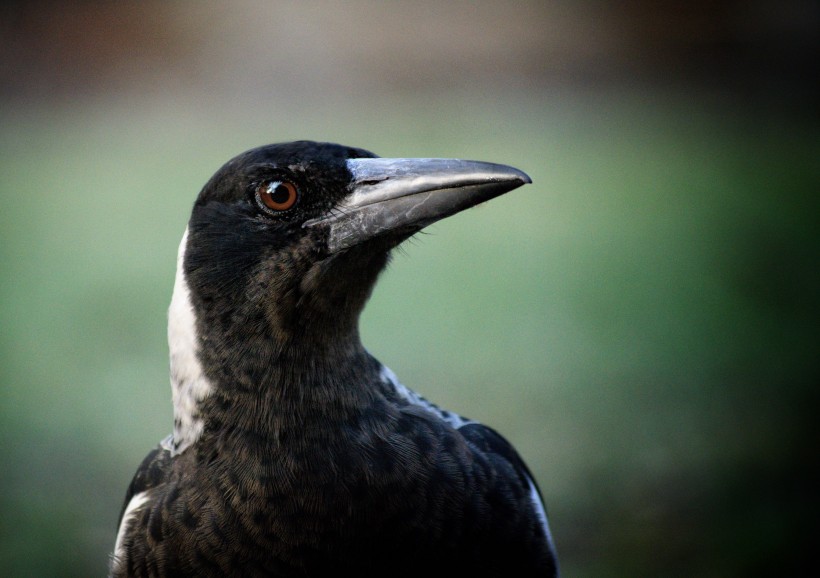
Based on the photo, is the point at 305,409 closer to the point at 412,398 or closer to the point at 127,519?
the point at 412,398

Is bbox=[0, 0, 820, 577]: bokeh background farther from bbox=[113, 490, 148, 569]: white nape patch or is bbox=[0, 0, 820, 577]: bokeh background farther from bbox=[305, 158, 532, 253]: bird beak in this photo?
→ bbox=[305, 158, 532, 253]: bird beak

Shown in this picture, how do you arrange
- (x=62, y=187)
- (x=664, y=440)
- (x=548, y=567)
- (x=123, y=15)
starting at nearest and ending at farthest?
(x=548, y=567)
(x=664, y=440)
(x=123, y=15)
(x=62, y=187)

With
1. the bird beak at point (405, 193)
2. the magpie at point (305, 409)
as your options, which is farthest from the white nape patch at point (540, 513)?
the bird beak at point (405, 193)

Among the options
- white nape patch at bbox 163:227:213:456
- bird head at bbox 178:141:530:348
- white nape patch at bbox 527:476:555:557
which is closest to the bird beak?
bird head at bbox 178:141:530:348

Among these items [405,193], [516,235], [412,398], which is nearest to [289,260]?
[405,193]

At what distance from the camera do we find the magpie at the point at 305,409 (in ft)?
3.35

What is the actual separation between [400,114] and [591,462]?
5.04 ft

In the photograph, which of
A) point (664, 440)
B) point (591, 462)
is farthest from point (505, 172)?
point (664, 440)

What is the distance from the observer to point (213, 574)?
1019 mm

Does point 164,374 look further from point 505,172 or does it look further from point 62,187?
point 505,172

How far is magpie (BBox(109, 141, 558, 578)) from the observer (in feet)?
3.35

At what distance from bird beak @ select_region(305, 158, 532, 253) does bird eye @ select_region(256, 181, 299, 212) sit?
4 centimetres

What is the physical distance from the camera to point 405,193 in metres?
1.02

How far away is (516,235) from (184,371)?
2.04 meters
